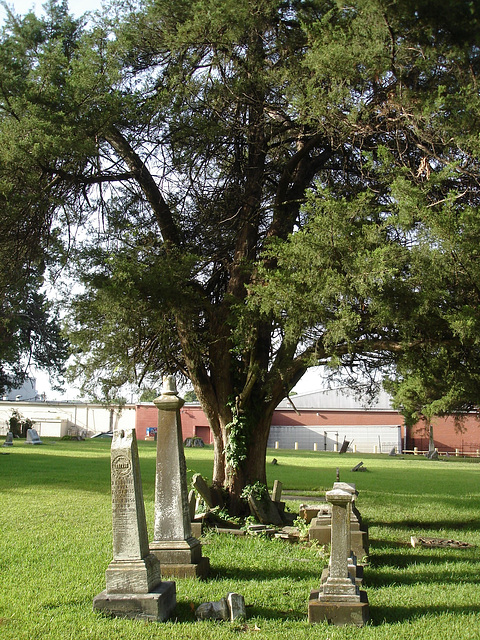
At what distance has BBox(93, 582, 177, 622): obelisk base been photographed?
6.48 meters

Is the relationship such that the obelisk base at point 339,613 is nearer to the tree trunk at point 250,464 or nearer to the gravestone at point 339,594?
the gravestone at point 339,594

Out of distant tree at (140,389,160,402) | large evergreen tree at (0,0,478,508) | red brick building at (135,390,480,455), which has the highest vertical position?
large evergreen tree at (0,0,478,508)

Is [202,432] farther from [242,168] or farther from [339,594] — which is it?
[339,594]

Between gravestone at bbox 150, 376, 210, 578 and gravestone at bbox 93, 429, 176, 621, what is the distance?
3.71ft

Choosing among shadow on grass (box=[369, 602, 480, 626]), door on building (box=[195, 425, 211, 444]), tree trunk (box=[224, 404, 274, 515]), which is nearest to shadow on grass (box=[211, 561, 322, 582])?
shadow on grass (box=[369, 602, 480, 626])

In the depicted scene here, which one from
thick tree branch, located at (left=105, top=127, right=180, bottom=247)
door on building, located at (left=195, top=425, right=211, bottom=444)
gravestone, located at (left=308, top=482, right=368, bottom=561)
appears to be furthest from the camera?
door on building, located at (left=195, top=425, right=211, bottom=444)

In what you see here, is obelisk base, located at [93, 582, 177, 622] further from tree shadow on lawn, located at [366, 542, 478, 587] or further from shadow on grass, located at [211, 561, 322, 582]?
tree shadow on lawn, located at [366, 542, 478, 587]

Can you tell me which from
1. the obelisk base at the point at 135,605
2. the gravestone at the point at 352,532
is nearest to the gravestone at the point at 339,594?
the obelisk base at the point at 135,605

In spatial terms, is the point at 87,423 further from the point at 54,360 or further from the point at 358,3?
the point at 358,3

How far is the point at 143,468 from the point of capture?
2544 cm

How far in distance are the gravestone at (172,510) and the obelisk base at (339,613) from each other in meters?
1.97

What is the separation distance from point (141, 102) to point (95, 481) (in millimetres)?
11858

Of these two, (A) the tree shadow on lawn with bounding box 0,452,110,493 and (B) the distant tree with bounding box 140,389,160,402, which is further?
(A) the tree shadow on lawn with bounding box 0,452,110,493

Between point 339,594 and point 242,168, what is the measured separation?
9763 mm
